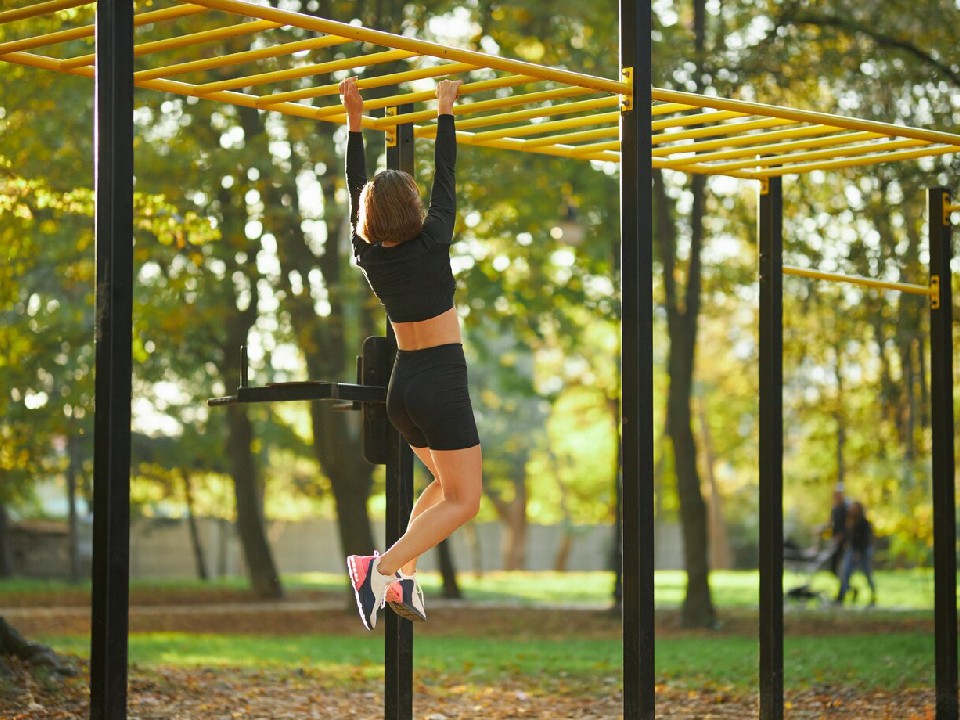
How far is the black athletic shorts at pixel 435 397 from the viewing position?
17.7 ft

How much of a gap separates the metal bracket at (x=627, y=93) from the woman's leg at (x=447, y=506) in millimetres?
1461

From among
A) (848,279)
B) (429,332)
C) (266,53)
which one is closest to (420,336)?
(429,332)

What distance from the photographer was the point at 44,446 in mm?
19688

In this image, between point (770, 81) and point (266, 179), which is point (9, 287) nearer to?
point (266, 179)

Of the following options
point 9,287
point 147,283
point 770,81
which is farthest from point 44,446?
point 770,81

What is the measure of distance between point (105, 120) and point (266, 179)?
10.2 m

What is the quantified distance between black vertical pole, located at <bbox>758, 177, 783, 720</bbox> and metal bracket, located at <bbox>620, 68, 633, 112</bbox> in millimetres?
2140

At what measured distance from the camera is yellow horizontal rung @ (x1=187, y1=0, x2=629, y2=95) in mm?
4684

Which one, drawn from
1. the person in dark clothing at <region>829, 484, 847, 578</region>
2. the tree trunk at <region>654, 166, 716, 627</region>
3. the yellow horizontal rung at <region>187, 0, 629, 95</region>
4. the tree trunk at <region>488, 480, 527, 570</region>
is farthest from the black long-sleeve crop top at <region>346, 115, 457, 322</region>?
the tree trunk at <region>488, 480, 527, 570</region>

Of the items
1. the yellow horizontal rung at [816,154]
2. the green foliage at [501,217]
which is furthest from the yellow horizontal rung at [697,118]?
the green foliage at [501,217]

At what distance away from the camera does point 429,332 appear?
17.9ft

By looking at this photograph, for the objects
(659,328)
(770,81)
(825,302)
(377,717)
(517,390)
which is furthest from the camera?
Result: (659,328)

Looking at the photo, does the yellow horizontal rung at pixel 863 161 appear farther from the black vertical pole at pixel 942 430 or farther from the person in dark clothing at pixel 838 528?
the person in dark clothing at pixel 838 528

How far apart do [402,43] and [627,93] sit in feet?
3.23
